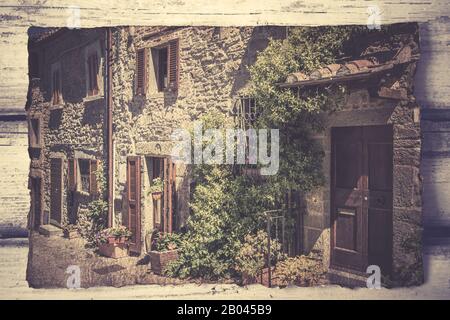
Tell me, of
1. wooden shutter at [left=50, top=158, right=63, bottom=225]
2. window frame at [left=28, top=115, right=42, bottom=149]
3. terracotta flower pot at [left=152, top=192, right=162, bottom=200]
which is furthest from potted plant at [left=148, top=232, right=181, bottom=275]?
window frame at [left=28, top=115, right=42, bottom=149]

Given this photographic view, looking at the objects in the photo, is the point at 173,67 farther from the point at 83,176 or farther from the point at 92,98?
the point at 83,176

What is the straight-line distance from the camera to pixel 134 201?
18.4ft

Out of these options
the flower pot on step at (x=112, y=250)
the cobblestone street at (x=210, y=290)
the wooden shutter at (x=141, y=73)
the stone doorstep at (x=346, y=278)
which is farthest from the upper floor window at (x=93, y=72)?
the stone doorstep at (x=346, y=278)

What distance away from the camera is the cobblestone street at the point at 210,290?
13.5 feet

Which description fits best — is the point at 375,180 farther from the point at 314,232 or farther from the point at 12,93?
the point at 12,93

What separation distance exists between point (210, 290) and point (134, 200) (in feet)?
5.83

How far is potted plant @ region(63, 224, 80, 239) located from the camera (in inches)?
197

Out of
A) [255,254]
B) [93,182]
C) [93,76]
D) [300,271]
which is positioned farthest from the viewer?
[93,76]

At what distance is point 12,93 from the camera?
4016 mm

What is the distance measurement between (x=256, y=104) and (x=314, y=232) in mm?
1800

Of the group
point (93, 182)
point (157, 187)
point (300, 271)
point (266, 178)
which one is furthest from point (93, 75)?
point (300, 271)

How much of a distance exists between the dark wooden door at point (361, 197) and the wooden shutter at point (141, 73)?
2733 millimetres

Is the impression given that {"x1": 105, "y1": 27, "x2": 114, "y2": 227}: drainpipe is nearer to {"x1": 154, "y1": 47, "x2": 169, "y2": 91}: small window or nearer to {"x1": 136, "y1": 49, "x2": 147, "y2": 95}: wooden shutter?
{"x1": 136, "y1": 49, "x2": 147, "y2": 95}: wooden shutter
